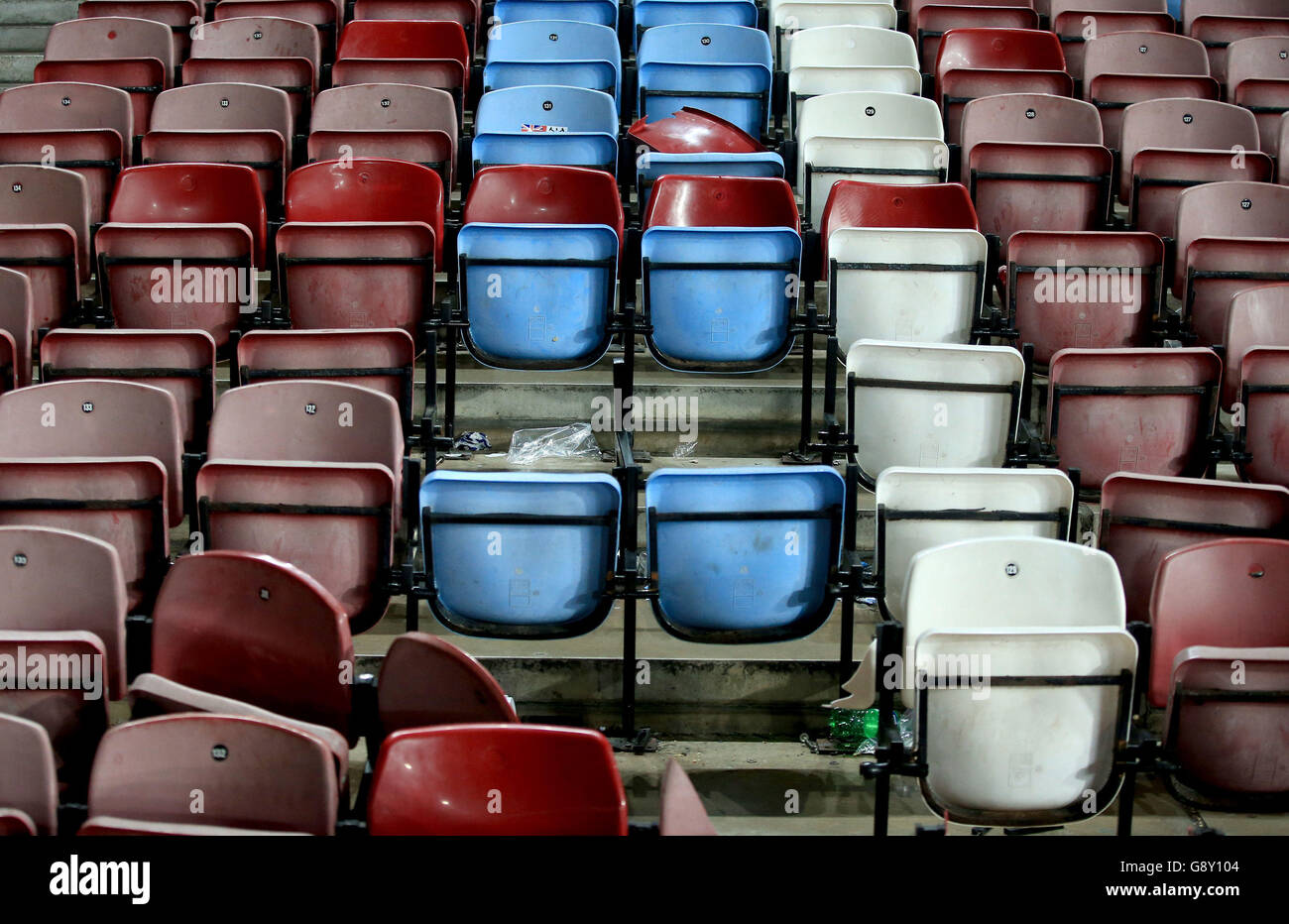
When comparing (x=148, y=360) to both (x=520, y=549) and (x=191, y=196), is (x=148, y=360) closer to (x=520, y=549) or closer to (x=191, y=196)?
(x=191, y=196)

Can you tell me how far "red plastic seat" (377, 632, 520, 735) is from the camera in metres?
2.54

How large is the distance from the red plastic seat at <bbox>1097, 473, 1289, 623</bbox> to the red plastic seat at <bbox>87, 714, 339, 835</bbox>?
1.84 metres

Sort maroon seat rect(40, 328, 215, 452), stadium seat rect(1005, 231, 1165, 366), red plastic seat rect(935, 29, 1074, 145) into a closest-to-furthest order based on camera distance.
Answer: maroon seat rect(40, 328, 215, 452) → stadium seat rect(1005, 231, 1165, 366) → red plastic seat rect(935, 29, 1074, 145)

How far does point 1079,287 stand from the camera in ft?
14.0

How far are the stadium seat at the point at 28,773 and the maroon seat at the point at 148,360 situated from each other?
58.4 inches

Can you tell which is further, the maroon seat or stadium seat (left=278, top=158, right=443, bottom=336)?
stadium seat (left=278, top=158, right=443, bottom=336)

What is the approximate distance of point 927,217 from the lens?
181 inches

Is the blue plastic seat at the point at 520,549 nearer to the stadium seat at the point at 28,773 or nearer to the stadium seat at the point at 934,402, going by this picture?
the stadium seat at the point at 934,402

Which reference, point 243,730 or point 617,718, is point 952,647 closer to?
point 617,718

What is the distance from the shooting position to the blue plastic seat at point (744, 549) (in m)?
3.22

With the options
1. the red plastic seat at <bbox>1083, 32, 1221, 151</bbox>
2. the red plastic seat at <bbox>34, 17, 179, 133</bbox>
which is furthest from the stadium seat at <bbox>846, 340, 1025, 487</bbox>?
the red plastic seat at <bbox>34, 17, 179, 133</bbox>

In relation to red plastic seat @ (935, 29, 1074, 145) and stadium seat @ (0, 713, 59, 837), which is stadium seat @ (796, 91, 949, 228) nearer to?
red plastic seat @ (935, 29, 1074, 145)

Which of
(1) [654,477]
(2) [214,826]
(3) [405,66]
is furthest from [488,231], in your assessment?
(2) [214,826]
